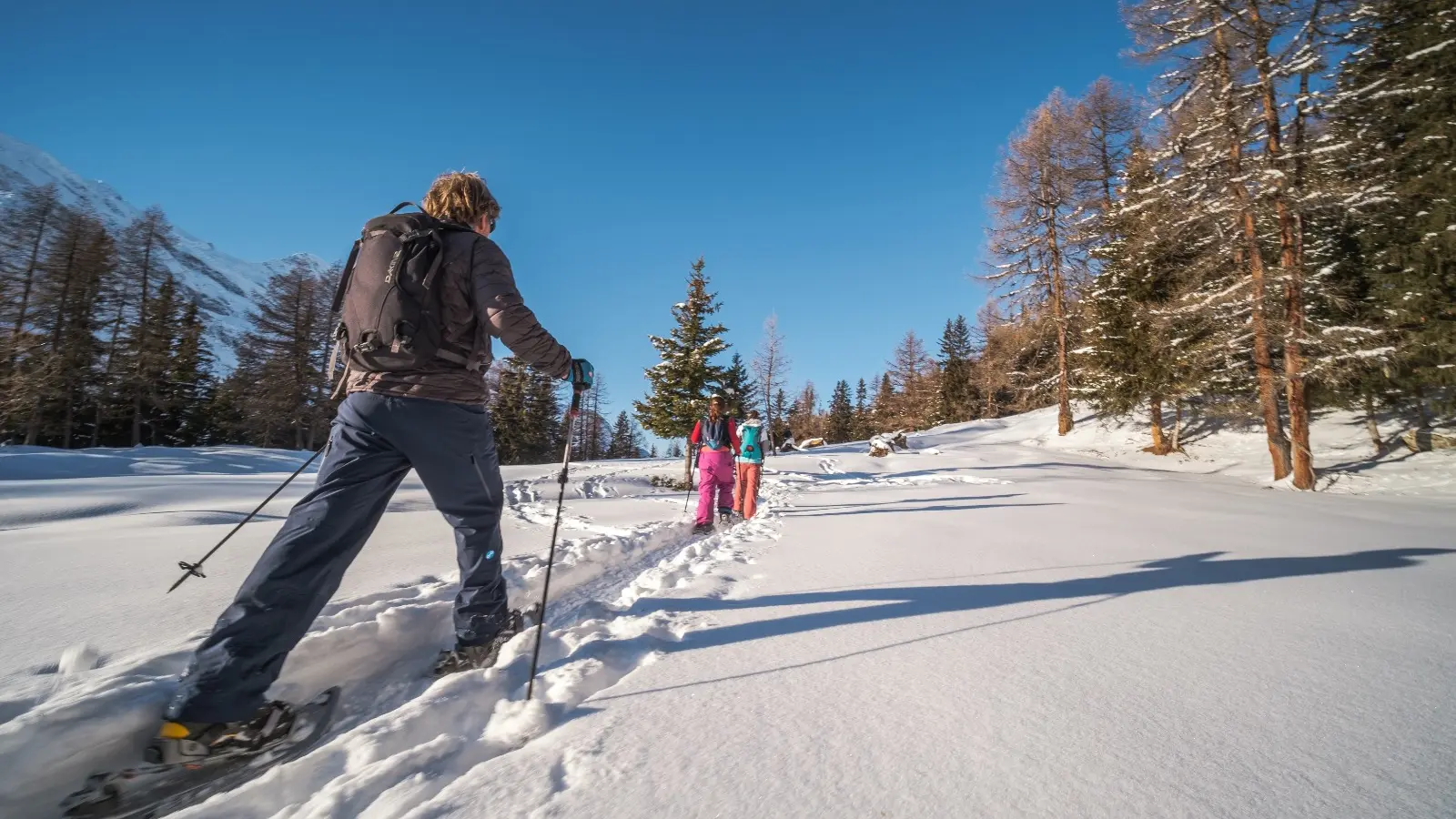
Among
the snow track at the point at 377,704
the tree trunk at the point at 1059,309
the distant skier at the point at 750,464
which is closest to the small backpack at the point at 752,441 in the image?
the distant skier at the point at 750,464

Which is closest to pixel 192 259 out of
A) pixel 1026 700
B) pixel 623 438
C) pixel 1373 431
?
pixel 623 438

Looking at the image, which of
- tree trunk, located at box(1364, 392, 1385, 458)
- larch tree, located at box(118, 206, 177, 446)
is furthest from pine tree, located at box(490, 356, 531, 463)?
tree trunk, located at box(1364, 392, 1385, 458)

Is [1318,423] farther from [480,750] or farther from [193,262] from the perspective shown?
[193,262]

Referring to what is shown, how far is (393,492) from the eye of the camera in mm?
1868

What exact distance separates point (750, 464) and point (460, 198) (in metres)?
5.84

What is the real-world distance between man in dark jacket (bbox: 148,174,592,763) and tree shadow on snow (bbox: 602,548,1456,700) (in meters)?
0.89

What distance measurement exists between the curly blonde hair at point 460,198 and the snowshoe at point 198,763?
1.98m

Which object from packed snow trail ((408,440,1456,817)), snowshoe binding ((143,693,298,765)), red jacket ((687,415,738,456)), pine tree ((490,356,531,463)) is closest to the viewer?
packed snow trail ((408,440,1456,817))

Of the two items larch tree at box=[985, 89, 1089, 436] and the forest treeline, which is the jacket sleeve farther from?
larch tree at box=[985, 89, 1089, 436]

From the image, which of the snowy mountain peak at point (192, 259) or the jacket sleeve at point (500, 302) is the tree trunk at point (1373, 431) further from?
the snowy mountain peak at point (192, 259)

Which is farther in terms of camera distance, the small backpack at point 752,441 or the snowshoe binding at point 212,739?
the small backpack at point 752,441

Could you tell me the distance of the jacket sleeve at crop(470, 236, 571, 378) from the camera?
2.10 meters

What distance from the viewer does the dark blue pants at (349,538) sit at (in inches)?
62.7

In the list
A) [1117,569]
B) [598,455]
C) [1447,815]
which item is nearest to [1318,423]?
[1117,569]
